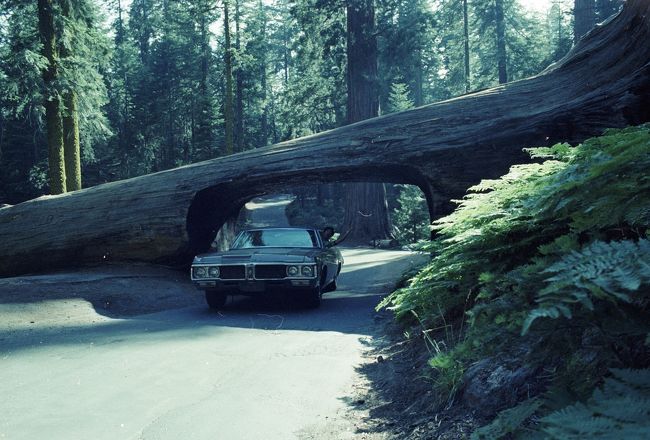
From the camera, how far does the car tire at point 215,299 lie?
33.7ft

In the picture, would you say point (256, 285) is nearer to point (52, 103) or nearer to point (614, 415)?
point (614, 415)

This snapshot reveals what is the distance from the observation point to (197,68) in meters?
56.4

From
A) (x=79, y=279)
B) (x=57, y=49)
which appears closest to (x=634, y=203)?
(x=79, y=279)

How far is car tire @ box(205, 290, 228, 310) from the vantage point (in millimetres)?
10266

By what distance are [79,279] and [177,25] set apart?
5045 cm

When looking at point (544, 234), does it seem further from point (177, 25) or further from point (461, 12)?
point (177, 25)

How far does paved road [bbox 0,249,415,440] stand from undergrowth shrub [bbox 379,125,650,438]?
134 centimetres

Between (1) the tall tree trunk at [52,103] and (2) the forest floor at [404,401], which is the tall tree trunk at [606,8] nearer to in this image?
(1) the tall tree trunk at [52,103]

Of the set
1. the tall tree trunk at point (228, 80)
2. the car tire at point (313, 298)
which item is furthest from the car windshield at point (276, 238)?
the tall tree trunk at point (228, 80)

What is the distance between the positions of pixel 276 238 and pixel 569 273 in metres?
9.69

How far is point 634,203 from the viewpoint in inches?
107

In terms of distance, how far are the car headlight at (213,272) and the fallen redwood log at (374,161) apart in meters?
3.76

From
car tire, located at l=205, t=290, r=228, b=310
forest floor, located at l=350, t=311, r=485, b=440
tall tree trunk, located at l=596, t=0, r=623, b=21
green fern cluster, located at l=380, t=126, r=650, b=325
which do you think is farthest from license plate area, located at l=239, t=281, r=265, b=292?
tall tree trunk, located at l=596, t=0, r=623, b=21

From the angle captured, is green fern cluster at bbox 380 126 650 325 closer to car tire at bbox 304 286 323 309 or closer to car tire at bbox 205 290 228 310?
car tire at bbox 304 286 323 309
